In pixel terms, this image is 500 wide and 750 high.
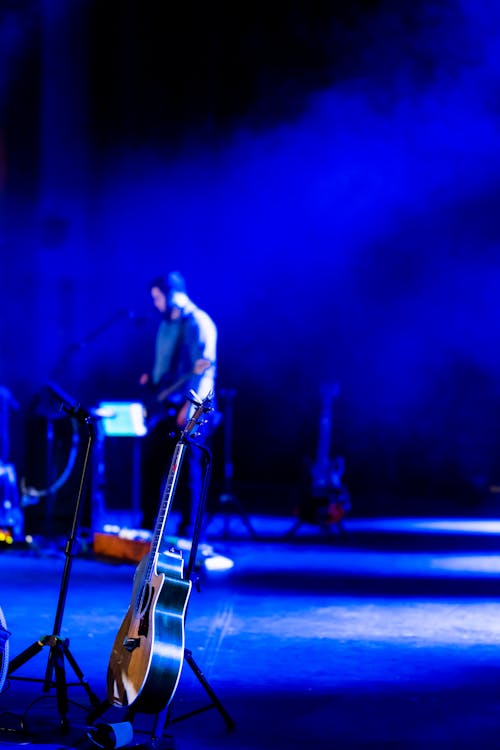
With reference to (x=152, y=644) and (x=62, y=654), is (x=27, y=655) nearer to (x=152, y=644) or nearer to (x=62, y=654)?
(x=62, y=654)

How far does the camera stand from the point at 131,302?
33.1ft

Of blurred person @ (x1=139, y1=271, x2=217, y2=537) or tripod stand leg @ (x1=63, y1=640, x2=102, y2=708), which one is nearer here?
tripod stand leg @ (x1=63, y1=640, x2=102, y2=708)

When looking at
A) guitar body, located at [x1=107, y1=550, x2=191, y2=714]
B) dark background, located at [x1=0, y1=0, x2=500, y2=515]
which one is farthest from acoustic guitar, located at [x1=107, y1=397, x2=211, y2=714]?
dark background, located at [x1=0, y1=0, x2=500, y2=515]

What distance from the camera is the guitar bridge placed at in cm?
284

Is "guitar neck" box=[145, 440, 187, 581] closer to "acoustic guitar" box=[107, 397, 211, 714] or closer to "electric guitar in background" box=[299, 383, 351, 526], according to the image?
"acoustic guitar" box=[107, 397, 211, 714]

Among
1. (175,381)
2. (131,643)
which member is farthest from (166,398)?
(131,643)

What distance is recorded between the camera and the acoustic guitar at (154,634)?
2.77 metres

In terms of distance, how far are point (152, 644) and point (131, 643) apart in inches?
4.0

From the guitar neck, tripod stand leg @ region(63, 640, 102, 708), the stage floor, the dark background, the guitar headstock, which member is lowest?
the stage floor

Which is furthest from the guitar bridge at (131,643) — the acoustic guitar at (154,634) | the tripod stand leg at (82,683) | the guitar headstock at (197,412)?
the guitar headstock at (197,412)

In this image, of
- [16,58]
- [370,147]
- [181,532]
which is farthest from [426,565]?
[16,58]

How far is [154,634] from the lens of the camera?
2.79 meters

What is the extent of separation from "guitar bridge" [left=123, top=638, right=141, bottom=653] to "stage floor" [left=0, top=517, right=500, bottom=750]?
0.22m

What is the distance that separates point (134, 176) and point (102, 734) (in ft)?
24.7
